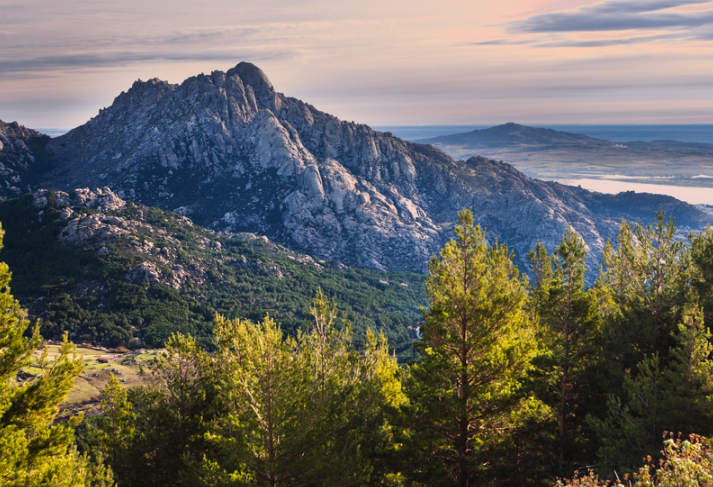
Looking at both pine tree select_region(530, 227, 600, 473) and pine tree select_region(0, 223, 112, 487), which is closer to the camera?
pine tree select_region(0, 223, 112, 487)

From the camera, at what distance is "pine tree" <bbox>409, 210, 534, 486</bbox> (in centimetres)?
2283

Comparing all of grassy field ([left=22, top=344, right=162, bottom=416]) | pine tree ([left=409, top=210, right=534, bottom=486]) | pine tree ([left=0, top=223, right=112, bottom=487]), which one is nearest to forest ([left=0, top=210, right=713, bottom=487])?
pine tree ([left=409, top=210, right=534, bottom=486])

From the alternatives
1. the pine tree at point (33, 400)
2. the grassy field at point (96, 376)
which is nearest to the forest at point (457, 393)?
the pine tree at point (33, 400)

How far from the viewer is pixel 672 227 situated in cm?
2881

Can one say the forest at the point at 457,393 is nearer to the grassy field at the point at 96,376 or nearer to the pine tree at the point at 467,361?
the pine tree at the point at 467,361

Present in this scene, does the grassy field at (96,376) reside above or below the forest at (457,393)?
below

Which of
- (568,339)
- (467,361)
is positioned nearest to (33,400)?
(467,361)

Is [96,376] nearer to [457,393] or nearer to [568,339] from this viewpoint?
[457,393]

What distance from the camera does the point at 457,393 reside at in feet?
77.8

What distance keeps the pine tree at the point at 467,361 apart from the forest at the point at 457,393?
84mm

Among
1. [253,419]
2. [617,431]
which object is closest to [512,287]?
[617,431]

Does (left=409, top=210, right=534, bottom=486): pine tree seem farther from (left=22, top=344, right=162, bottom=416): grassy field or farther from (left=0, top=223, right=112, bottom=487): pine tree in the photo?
(left=22, top=344, right=162, bottom=416): grassy field

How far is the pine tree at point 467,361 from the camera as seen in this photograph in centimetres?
2283

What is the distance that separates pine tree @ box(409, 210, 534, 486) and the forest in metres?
0.08
